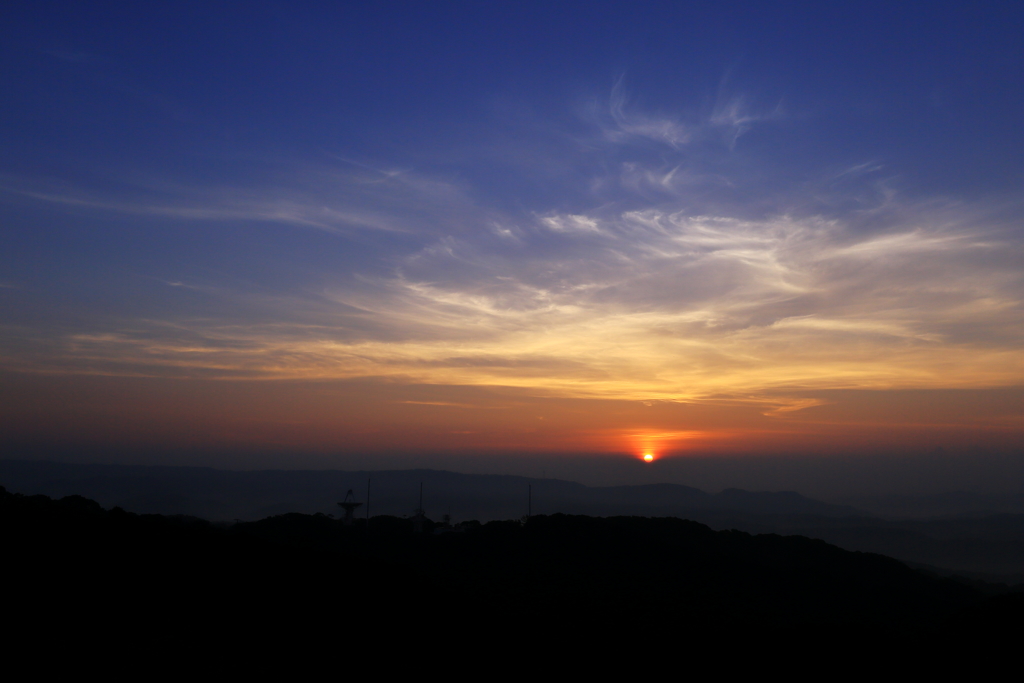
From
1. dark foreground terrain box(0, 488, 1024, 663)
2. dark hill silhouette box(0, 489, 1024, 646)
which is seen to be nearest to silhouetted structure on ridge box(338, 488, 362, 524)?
dark foreground terrain box(0, 488, 1024, 663)

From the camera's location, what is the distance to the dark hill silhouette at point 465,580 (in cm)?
2342

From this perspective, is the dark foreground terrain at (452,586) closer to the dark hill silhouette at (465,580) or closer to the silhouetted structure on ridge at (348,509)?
the dark hill silhouette at (465,580)

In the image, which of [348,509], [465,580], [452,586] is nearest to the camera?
[452,586]

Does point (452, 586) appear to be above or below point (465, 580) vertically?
above

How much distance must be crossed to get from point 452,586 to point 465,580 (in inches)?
110

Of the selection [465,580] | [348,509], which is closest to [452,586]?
[465,580]

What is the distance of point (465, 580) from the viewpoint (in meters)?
39.1

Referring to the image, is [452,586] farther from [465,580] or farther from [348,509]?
[348,509]

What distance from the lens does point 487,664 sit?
74.7 ft

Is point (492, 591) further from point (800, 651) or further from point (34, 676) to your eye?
point (34, 676)

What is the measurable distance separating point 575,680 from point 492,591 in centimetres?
1424

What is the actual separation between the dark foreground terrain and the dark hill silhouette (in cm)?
13

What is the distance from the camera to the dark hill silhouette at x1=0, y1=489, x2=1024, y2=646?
922 inches

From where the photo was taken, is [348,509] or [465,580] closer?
[465,580]
